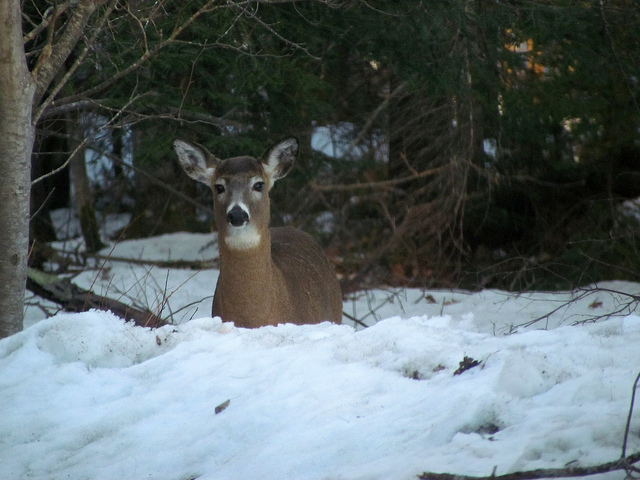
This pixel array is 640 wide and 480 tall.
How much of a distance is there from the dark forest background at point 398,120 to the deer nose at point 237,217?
2.51 ft

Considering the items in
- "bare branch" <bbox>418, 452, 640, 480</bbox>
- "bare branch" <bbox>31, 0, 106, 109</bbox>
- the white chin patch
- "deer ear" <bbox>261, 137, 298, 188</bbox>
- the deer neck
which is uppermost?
"bare branch" <bbox>31, 0, 106, 109</bbox>

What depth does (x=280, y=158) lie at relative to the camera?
5883 mm

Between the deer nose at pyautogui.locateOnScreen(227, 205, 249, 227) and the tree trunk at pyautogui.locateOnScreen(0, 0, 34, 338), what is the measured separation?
130 cm

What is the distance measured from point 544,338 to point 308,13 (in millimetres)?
4166

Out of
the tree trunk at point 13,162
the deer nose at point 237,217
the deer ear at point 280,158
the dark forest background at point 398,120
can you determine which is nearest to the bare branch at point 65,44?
the tree trunk at point 13,162

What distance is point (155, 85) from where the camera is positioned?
6.39 metres

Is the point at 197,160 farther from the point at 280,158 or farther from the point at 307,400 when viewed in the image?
the point at 307,400

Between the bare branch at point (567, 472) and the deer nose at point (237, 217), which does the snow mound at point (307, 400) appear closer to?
the bare branch at point (567, 472)

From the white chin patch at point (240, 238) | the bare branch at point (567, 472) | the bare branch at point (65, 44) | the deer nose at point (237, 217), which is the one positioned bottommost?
the bare branch at point (567, 472)

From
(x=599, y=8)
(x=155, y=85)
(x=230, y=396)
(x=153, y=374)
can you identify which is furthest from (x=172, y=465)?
(x=599, y=8)

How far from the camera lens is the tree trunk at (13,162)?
4152 millimetres

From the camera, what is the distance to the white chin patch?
5082 millimetres

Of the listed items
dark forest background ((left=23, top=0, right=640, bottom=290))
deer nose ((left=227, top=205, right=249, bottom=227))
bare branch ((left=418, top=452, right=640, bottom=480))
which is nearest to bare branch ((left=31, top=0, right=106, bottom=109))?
dark forest background ((left=23, top=0, right=640, bottom=290))

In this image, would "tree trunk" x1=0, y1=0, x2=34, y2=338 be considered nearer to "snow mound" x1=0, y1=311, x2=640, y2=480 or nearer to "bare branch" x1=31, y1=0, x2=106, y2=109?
"bare branch" x1=31, y1=0, x2=106, y2=109
